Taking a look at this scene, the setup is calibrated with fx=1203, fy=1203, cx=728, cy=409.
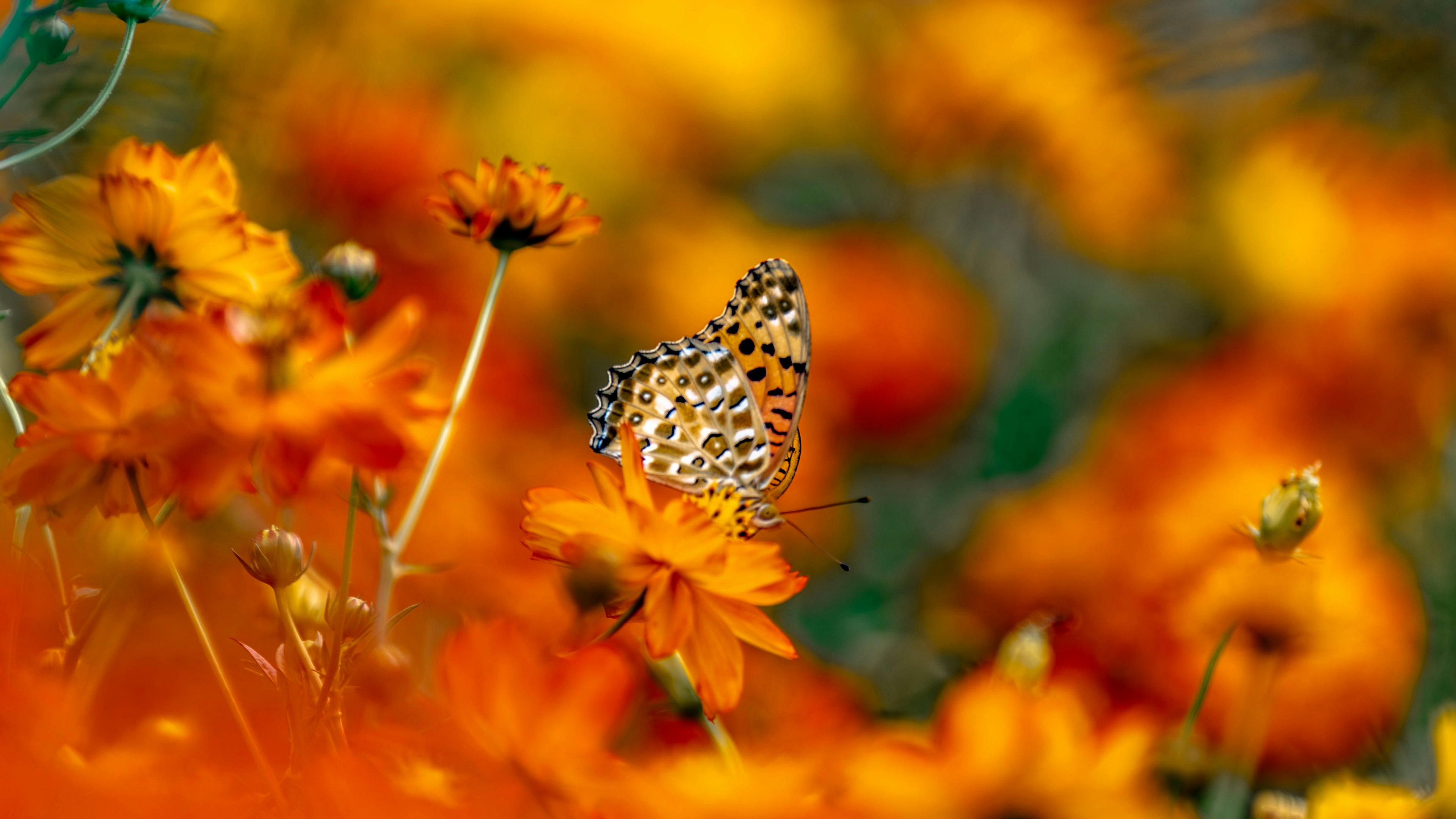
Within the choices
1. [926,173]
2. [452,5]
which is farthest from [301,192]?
[926,173]

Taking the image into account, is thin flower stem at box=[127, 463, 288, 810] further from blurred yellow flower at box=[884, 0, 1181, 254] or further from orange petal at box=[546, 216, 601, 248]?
blurred yellow flower at box=[884, 0, 1181, 254]

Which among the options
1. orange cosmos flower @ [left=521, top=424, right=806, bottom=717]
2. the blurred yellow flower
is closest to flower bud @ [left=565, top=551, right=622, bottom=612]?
orange cosmos flower @ [left=521, top=424, right=806, bottom=717]

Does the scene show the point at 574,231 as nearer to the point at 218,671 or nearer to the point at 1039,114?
the point at 218,671

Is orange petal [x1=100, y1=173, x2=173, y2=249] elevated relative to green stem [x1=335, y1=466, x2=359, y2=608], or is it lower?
elevated

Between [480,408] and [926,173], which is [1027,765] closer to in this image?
[480,408]

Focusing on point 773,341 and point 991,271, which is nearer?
point 773,341

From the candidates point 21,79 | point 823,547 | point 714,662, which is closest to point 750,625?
point 714,662
